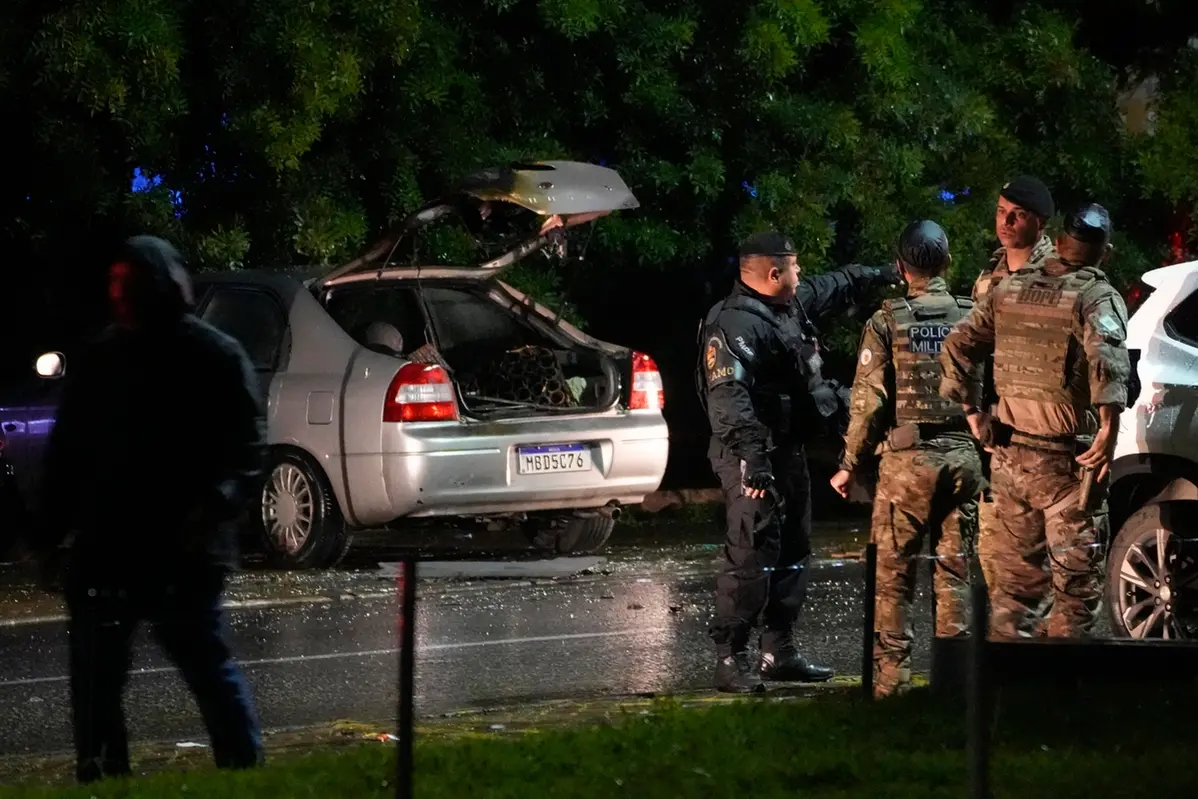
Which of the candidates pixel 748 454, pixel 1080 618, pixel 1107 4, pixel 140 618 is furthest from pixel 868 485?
pixel 1107 4

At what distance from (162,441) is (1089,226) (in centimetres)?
335

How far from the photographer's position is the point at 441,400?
12008 mm

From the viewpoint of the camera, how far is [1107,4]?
750 inches

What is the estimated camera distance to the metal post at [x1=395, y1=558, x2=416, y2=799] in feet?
17.9

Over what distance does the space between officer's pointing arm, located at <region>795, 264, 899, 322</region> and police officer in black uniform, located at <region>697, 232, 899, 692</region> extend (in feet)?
1.48

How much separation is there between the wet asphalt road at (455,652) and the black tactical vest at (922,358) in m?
1.36

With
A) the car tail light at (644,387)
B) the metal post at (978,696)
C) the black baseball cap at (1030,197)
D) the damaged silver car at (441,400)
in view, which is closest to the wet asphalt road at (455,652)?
the damaged silver car at (441,400)

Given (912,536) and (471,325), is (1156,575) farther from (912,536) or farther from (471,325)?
(471,325)

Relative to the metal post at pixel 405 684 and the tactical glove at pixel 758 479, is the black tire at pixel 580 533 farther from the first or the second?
Answer: the metal post at pixel 405 684

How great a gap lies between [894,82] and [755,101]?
3.56 feet

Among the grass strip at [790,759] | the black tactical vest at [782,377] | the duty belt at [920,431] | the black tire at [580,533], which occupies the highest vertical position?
the black tactical vest at [782,377]

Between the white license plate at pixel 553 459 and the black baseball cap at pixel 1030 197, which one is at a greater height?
the black baseball cap at pixel 1030 197

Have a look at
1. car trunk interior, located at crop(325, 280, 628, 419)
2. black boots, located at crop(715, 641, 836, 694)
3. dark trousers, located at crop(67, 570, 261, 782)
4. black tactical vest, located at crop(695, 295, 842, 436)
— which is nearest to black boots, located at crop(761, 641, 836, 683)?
black boots, located at crop(715, 641, 836, 694)

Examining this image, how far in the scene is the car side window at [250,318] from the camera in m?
12.5
